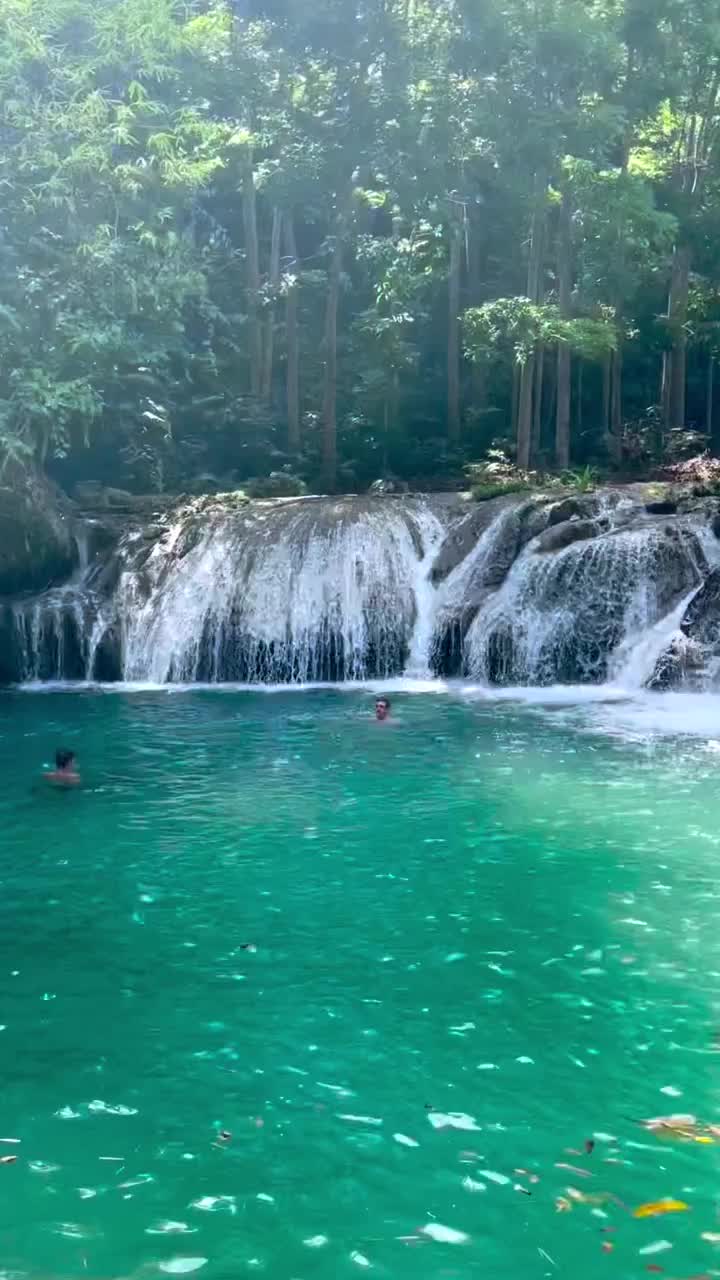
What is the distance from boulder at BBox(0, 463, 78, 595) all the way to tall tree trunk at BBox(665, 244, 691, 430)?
1470 centimetres

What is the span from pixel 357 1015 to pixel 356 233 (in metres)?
32.9

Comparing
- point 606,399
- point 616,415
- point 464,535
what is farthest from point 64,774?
point 606,399

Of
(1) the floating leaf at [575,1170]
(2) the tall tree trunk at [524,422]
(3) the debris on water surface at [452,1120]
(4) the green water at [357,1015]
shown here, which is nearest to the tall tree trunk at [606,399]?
(2) the tall tree trunk at [524,422]

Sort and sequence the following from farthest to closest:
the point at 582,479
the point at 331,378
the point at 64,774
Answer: the point at 331,378
the point at 582,479
the point at 64,774

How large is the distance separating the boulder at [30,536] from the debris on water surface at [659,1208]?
62.4ft

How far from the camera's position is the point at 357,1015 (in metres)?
7.27

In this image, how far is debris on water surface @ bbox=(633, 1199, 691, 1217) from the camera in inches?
206

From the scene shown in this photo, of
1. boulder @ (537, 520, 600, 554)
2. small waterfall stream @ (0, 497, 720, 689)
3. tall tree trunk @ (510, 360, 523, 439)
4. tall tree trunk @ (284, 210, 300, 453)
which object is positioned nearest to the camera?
small waterfall stream @ (0, 497, 720, 689)

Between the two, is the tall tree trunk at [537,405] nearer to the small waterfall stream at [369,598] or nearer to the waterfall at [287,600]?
the small waterfall stream at [369,598]

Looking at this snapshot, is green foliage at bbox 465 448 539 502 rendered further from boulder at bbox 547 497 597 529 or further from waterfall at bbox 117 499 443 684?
boulder at bbox 547 497 597 529

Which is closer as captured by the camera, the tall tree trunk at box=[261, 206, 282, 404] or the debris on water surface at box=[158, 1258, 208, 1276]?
the debris on water surface at box=[158, 1258, 208, 1276]

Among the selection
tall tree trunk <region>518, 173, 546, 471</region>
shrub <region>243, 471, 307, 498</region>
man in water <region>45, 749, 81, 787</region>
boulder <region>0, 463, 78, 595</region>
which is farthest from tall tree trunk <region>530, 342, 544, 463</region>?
man in water <region>45, 749, 81, 787</region>

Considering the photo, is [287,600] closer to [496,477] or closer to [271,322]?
[496,477]

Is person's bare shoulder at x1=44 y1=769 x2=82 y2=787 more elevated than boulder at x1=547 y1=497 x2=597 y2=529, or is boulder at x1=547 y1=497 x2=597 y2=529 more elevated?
boulder at x1=547 y1=497 x2=597 y2=529
